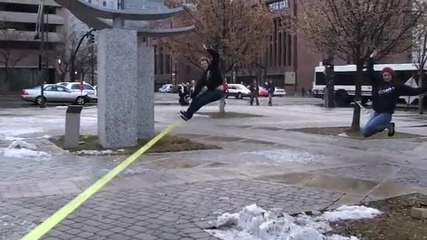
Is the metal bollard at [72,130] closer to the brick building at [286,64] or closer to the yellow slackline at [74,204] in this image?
the yellow slackline at [74,204]

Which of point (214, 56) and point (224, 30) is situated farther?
point (224, 30)

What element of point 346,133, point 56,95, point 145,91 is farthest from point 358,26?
point 56,95

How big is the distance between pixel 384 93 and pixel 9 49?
68.2 m

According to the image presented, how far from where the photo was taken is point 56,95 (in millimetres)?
40438

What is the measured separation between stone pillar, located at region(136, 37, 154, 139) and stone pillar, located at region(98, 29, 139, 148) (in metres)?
1.33

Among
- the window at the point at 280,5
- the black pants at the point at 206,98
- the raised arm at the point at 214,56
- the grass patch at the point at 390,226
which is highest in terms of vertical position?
the window at the point at 280,5

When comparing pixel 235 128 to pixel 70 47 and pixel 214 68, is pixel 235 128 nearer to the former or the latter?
pixel 214 68

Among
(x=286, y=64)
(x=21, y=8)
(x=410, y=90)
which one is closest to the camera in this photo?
(x=410, y=90)

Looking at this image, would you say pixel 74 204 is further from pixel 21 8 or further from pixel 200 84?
pixel 21 8

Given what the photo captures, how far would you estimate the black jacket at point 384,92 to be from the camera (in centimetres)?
857

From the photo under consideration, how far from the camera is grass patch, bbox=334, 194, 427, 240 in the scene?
589 centimetres

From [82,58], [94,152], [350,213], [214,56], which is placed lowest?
[94,152]

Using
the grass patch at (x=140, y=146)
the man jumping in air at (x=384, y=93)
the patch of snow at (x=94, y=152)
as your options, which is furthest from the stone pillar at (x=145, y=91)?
the man jumping in air at (x=384, y=93)

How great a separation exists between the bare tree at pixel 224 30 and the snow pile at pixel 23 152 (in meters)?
12.7
